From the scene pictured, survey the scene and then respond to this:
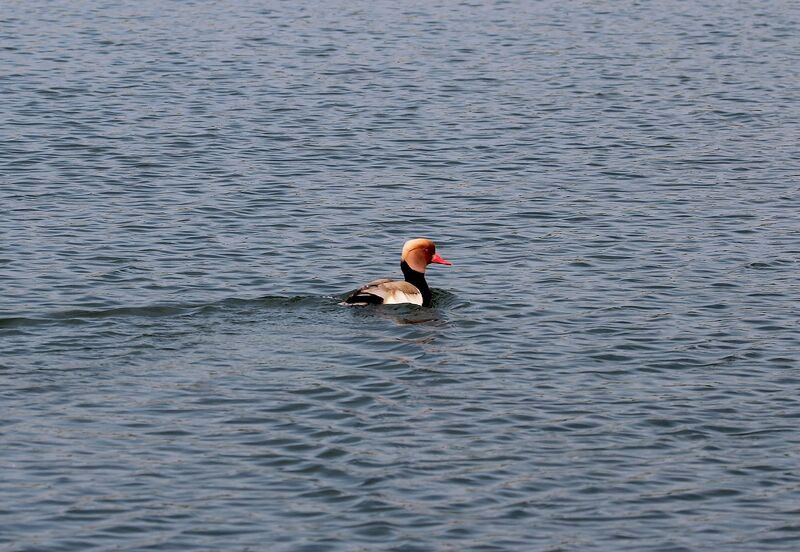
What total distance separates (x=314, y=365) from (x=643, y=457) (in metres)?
4.11

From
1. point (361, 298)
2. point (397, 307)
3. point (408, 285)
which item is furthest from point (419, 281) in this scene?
point (361, 298)

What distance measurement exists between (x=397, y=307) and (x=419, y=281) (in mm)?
630

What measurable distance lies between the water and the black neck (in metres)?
0.16

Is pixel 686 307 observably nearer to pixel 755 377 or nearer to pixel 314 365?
pixel 755 377

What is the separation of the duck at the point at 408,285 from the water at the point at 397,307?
0.22m

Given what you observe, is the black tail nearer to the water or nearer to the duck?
the duck

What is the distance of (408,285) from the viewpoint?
62.4ft

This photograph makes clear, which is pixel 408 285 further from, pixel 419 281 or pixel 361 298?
pixel 361 298

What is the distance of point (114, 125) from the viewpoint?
95.1ft

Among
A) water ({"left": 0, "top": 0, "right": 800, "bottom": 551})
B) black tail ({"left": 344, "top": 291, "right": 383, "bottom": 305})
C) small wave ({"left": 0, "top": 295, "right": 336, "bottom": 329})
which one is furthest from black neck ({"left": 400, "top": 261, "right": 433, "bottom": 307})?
small wave ({"left": 0, "top": 295, "right": 336, "bottom": 329})

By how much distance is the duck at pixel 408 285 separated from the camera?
1842cm

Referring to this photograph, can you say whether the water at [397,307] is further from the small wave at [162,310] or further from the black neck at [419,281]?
the black neck at [419,281]

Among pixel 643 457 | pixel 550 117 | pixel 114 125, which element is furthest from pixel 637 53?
pixel 643 457

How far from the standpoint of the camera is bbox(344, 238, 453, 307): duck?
18.4 meters
